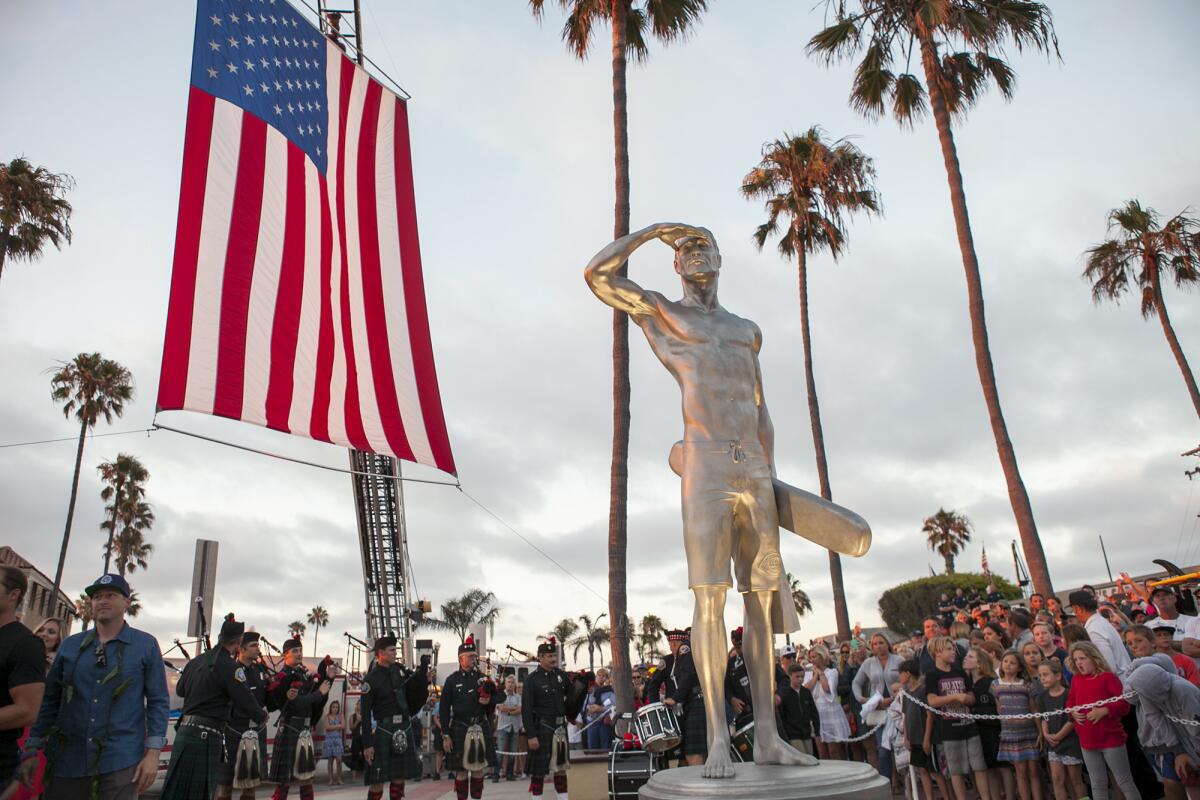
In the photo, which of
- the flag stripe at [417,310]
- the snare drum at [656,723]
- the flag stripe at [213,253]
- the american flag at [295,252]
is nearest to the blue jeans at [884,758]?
the snare drum at [656,723]

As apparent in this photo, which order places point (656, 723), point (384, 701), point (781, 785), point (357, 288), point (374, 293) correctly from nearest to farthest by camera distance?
1. point (781, 785)
2. point (656, 723)
3. point (384, 701)
4. point (357, 288)
5. point (374, 293)

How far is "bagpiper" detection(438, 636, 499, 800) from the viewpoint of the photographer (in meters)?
9.59

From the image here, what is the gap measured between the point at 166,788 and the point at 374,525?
13.4 meters

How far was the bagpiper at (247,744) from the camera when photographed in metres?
8.48

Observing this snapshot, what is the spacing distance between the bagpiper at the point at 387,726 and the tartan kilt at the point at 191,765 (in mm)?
2093

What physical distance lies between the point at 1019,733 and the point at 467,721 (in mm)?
6174

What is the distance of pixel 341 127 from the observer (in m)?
12.0

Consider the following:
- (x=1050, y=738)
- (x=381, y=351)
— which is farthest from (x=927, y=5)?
(x=1050, y=738)

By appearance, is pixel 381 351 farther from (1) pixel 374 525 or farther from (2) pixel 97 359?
(2) pixel 97 359

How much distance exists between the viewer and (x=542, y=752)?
10125 mm

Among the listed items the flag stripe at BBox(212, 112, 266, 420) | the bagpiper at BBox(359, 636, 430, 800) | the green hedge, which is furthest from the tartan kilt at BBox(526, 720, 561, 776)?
the green hedge

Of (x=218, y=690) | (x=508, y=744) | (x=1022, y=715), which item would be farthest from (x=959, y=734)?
(x=508, y=744)

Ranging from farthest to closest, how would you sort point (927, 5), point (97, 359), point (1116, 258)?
point (97, 359), point (1116, 258), point (927, 5)

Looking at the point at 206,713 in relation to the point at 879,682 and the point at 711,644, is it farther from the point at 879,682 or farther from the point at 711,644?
the point at 879,682
